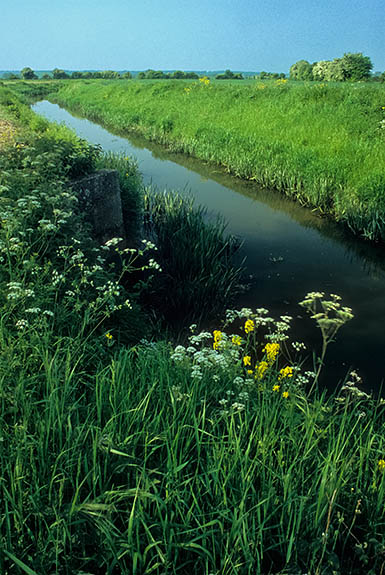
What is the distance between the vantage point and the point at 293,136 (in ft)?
44.2

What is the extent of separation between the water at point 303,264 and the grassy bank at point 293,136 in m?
0.54

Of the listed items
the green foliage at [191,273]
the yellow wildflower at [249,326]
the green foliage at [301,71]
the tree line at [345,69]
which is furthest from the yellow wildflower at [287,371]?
the green foliage at [301,71]

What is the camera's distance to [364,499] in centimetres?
226

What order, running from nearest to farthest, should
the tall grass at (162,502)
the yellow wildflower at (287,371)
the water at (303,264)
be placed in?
1. the tall grass at (162,502)
2. the yellow wildflower at (287,371)
3. the water at (303,264)

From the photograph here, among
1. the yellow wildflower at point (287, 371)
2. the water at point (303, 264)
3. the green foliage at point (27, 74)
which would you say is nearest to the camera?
the yellow wildflower at point (287, 371)

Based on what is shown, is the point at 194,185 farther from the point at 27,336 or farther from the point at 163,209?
the point at 27,336

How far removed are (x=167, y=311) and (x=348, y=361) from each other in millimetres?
2636

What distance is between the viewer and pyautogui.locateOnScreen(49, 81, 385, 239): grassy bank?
31.4ft

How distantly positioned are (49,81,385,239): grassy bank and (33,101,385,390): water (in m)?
0.54

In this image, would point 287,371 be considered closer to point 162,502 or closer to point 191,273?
point 162,502

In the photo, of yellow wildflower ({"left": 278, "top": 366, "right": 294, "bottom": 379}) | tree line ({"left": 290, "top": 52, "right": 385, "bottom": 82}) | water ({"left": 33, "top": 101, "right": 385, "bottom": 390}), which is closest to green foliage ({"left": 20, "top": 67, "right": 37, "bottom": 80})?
tree line ({"left": 290, "top": 52, "right": 385, "bottom": 82})

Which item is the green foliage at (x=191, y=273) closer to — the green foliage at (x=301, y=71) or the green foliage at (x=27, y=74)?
the green foliage at (x=301, y=71)

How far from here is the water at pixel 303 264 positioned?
218 inches

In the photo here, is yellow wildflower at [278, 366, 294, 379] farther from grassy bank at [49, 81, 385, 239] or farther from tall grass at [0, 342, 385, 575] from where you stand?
grassy bank at [49, 81, 385, 239]
